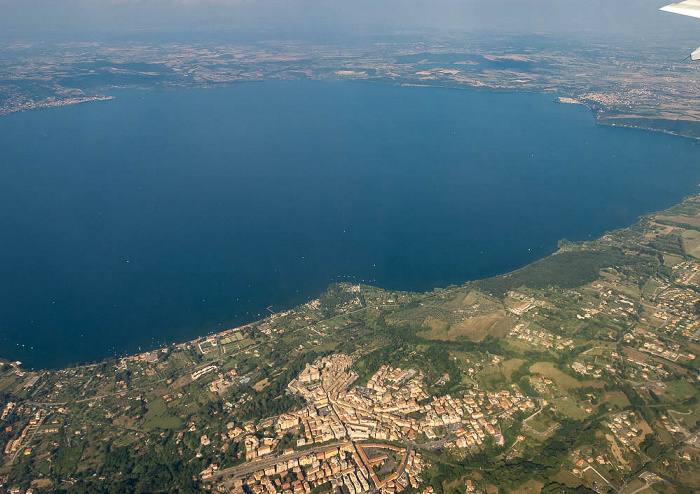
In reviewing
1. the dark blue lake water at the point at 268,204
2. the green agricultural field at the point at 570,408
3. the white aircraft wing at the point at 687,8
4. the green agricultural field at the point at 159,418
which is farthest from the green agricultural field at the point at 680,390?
the green agricultural field at the point at 159,418

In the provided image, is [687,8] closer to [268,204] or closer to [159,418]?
[159,418]

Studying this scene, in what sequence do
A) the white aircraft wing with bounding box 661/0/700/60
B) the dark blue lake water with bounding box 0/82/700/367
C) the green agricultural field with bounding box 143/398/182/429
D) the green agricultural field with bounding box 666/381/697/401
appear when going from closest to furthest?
the white aircraft wing with bounding box 661/0/700/60
the green agricultural field with bounding box 666/381/697/401
the green agricultural field with bounding box 143/398/182/429
the dark blue lake water with bounding box 0/82/700/367

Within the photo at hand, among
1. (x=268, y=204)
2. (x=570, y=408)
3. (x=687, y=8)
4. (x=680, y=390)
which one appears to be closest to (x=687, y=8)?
(x=687, y=8)

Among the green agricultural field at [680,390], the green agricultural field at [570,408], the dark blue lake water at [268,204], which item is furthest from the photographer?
the dark blue lake water at [268,204]

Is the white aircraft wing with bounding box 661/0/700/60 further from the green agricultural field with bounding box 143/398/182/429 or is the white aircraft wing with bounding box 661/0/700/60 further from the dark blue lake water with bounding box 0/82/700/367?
the green agricultural field with bounding box 143/398/182/429

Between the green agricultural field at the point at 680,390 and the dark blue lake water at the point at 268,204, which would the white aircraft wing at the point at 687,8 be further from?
the dark blue lake water at the point at 268,204

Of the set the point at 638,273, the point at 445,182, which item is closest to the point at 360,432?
the point at 638,273

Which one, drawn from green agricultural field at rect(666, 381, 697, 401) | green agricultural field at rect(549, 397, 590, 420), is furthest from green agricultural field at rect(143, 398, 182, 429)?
green agricultural field at rect(666, 381, 697, 401)

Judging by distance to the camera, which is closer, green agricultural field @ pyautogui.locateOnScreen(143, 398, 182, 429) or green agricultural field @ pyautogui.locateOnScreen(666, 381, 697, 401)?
green agricultural field @ pyautogui.locateOnScreen(666, 381, 697, 401)

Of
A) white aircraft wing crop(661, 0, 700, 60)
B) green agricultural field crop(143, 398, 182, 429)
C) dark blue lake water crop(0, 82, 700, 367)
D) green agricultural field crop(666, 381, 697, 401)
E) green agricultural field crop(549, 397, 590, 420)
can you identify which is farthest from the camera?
dark blue lake water crop(0, 82, 700, 367)
